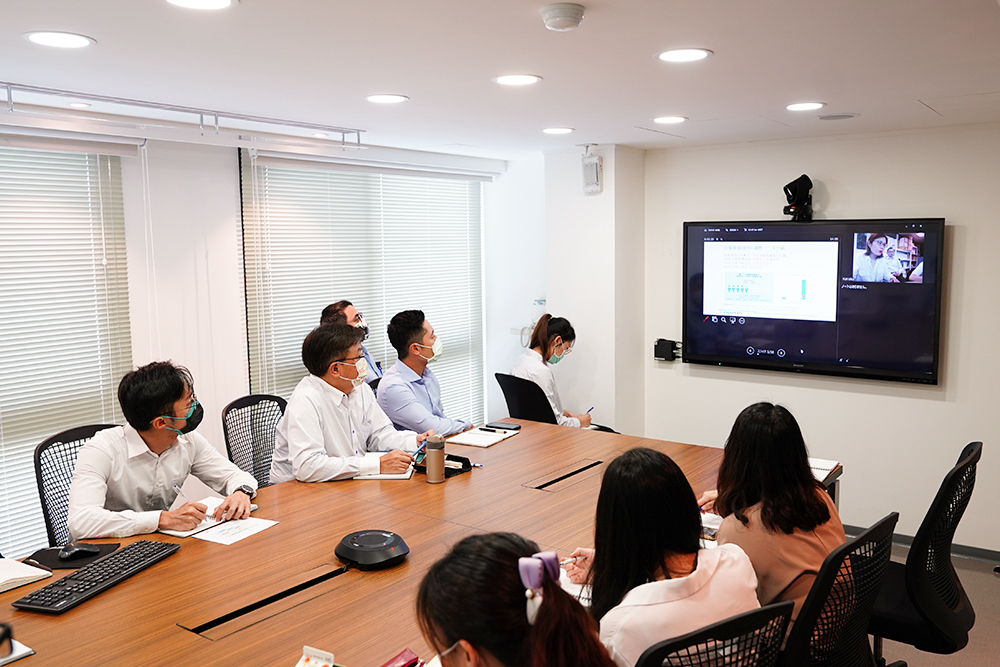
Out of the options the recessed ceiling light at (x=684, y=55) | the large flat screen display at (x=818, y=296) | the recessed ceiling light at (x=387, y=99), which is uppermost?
the recessed ceiling light at (x=387, y=99)

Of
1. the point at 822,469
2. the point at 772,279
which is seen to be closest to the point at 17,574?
the point at 822,469

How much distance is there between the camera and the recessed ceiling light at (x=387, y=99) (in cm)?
342

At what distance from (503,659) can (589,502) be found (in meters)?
1.72

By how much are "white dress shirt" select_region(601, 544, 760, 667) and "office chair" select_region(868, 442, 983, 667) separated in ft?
3.81

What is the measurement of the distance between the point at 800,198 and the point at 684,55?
2.73 metres

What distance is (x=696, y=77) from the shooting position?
119 inches

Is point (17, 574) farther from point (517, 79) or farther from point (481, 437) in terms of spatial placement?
point (517, 79)

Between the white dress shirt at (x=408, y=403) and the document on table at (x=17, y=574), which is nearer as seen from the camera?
the document on table at (x=17, y=574)

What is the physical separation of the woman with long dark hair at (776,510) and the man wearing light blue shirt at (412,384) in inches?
87.4

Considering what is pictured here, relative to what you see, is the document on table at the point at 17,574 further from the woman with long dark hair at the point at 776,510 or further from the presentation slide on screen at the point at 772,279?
the presentation slide on screen at the point at 772,279

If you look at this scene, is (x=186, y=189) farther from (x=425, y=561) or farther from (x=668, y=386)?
(x=668, y=386)

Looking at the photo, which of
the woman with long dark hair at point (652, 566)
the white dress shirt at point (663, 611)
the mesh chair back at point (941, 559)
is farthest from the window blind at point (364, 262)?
the mesh chair back at point (941, 559)

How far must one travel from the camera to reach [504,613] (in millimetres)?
1340

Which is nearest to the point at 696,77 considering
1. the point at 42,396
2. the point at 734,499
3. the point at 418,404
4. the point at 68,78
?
the point at 734,499
